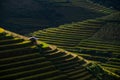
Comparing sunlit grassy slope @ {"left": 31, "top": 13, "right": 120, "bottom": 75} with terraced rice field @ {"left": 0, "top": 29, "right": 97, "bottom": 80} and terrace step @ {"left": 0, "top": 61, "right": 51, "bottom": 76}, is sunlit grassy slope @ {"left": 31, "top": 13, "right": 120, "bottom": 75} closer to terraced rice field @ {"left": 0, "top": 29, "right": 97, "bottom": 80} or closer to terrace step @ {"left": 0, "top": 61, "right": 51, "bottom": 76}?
terraced rice field @ {"left": 0, "top": 29, "right": 97, "bottom": 80}

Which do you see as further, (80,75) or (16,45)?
(80,75)

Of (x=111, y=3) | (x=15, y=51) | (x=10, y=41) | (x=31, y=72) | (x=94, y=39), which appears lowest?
(x=94, y=39)

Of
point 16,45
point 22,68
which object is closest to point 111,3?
point 16,45

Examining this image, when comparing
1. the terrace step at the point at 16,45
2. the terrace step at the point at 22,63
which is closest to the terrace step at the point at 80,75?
the terrace step at the point at 22,63

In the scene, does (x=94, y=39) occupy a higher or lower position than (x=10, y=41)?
lower

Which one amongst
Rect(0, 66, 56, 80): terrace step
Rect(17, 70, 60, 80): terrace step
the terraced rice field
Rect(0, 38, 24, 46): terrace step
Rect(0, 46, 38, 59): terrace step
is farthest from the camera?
Rect(0, 38, 24, 46): terrace step

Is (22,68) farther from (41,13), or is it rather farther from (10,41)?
(41,13)

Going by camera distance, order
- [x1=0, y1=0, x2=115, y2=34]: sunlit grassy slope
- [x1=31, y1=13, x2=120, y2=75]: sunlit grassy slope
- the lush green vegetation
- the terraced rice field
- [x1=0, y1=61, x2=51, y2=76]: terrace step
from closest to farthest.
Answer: [x1=0, y1=61, x2=51, y2=76]: terrace step
the terraced rice field
[x1=31, y1=13, x2=120, y2=75]: sunlit grassy slope
[x1=0, y1=0, x2=115, y2=34]: sunlit grassy slope
the lush green vegetation

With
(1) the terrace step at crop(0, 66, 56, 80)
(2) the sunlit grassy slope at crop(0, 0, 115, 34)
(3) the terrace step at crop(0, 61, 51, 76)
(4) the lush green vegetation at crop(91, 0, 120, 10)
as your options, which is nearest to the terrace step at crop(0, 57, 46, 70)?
(3) the terrace step at crop(0, 61, 51, 76)
